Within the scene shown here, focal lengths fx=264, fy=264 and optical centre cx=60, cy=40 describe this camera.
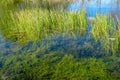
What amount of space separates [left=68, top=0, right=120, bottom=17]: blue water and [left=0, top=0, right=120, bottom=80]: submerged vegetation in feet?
5.30

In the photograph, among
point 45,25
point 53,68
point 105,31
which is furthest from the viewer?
point 45,25

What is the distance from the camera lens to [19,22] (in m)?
8.59

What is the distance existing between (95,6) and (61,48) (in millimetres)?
4706

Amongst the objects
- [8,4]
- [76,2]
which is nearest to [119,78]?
[76,2]

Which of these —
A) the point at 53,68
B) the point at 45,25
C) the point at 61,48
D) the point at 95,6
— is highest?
the point at 95,6

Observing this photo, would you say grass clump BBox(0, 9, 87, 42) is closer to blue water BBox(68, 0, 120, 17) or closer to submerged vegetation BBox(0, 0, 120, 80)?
submerged vegetation BBox(0, 0, 120, 80)

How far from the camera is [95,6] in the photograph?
11.1 metres

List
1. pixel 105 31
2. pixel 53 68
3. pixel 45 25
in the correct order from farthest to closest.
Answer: pixel 45 25 < pixel 105 31 < pixel 53 68

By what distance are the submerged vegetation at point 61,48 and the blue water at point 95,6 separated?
162 centimetres

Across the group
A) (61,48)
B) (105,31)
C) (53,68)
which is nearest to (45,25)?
(61,48)

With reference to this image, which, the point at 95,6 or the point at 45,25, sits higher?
the point at 95,6

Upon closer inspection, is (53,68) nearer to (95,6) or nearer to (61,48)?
(61,48)

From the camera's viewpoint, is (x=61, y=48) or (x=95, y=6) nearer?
(x=61, y=48)

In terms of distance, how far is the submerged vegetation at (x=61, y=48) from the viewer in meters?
5.55
